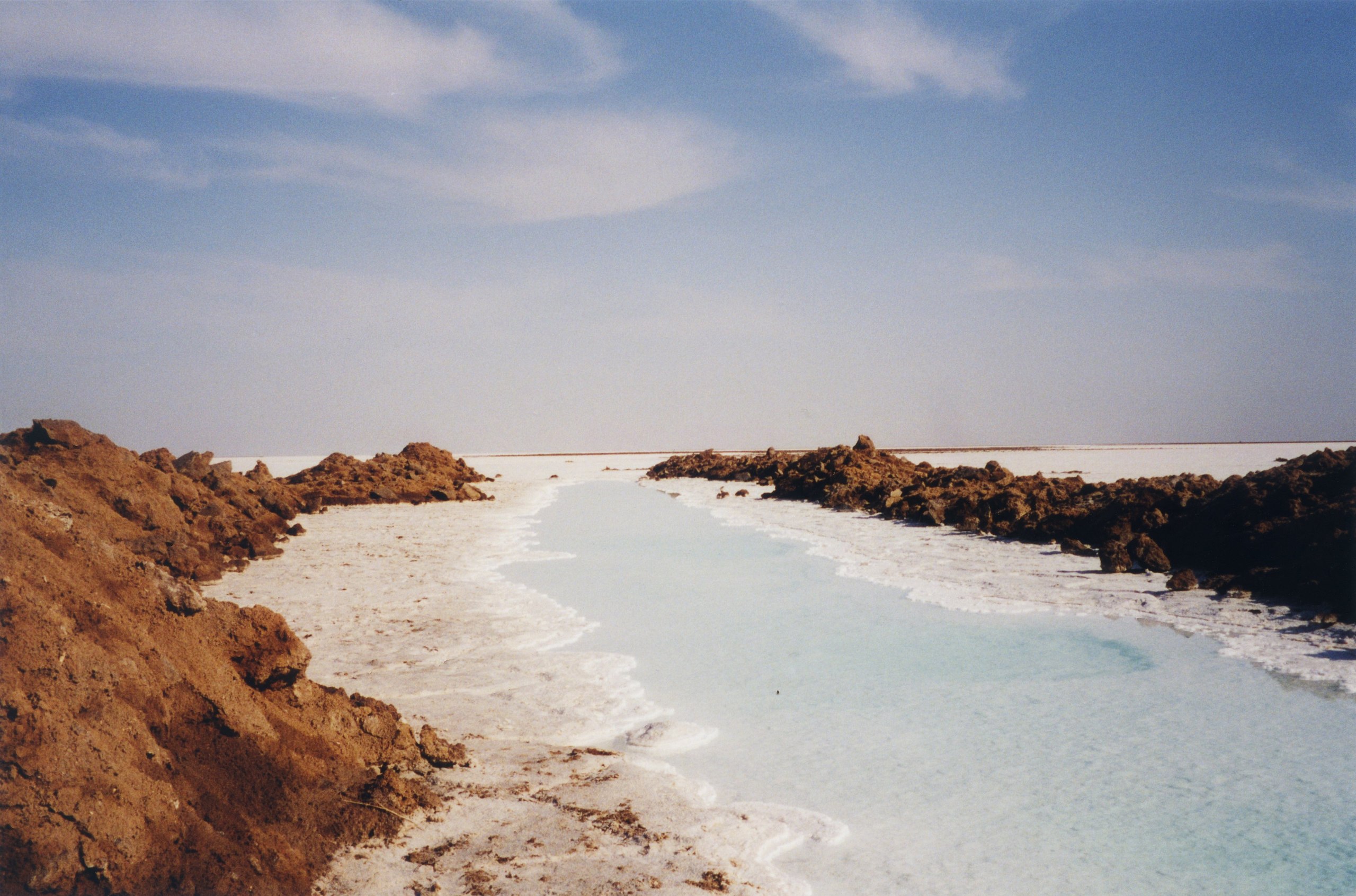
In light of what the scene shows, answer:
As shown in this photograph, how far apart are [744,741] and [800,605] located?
4.27 meters

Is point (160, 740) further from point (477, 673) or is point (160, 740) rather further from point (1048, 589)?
point (1048, 589)

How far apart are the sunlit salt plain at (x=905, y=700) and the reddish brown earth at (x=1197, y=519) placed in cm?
67

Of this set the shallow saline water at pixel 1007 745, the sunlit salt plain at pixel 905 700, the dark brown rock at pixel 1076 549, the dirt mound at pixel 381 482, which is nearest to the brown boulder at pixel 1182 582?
the sunlit salt plain at pixel 905 700

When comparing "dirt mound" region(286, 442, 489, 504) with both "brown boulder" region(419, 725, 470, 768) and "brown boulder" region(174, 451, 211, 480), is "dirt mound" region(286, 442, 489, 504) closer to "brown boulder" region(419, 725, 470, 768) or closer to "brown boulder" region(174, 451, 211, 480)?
"brown boulder" region(174, 451, 211, 480)

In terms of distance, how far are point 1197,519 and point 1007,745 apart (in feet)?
26.4

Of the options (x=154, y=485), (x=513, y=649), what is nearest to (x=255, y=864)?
(x=513, y=649)

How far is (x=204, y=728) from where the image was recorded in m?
3.57

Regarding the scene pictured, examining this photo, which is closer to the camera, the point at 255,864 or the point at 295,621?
the point at 255,864

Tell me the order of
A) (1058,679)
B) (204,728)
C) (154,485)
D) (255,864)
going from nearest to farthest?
1. (255,864)
2. (204,728)
3. (1058,679)
4. (154,485)

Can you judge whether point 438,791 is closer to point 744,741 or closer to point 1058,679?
point 744,741

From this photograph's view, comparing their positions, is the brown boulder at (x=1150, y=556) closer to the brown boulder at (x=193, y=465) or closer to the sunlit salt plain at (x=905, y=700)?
the sunlit salt plain at (x=905, y=700)

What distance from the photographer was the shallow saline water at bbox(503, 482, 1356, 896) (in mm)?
3623

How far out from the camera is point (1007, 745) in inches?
198

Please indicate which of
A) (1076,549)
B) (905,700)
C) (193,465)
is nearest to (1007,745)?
(905,700)
